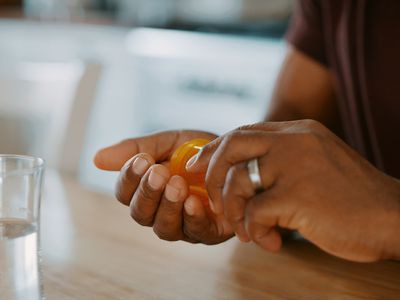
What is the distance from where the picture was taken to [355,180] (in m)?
0.58

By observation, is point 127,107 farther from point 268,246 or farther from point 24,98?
point 268,246

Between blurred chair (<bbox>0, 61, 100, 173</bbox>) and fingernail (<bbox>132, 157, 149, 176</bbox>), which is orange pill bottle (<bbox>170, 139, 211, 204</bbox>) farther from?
blurred chair (<bbox>0, 61, 100, 173</bbox>)

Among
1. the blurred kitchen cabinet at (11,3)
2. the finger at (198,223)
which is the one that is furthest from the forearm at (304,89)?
the blurred kitchen cabinet at (11,3)

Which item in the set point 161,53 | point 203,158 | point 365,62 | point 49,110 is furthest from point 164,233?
point 161,53

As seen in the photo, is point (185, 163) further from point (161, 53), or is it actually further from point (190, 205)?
point (161, 53)

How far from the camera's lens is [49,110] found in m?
1.42

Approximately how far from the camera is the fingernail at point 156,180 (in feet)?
2.25

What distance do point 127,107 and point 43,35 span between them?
612 millimetres

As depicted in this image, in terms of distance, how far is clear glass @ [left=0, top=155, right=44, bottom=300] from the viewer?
0.59 m

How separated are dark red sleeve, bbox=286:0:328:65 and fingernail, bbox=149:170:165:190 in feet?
2.22

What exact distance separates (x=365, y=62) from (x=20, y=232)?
2.42ft

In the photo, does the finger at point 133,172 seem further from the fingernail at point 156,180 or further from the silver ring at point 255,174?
the silver ring at point 255,174

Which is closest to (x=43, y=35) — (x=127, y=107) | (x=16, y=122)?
(x=127, y=107)

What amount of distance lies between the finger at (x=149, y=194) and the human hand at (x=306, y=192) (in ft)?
0.31
